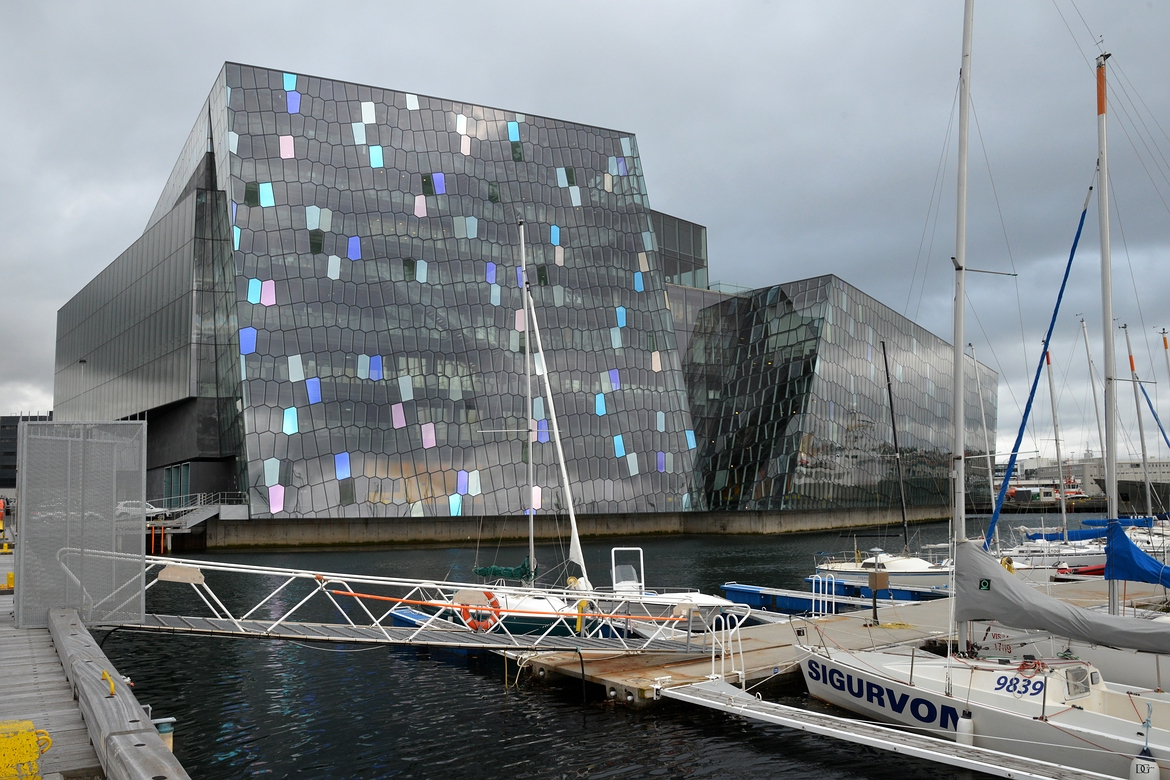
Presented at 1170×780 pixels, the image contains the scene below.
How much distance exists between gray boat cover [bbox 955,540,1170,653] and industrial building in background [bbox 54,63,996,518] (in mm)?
43817

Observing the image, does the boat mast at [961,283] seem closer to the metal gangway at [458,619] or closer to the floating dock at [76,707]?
the metal gangway at [458,619]

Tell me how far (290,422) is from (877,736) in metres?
45.3

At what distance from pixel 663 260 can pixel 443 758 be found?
238 ft

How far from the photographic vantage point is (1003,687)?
13.3 metres

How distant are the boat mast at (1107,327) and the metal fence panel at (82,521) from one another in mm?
15121

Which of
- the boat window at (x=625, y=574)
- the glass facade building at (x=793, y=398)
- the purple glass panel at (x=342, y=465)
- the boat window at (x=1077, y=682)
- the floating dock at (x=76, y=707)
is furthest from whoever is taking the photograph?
the glass facade building at (x=793, y=398)

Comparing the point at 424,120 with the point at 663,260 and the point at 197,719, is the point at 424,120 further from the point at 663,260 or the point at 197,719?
the point at 197,719

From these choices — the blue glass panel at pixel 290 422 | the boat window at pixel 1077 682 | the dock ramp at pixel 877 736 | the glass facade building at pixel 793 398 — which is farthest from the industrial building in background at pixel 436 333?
the boat window at pixel 1077 682

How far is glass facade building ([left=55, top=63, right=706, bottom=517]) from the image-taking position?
5347 cm

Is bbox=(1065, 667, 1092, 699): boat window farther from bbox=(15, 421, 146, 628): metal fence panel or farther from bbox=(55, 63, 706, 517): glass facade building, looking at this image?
bbox=(55, 63, 706, 517): glass facade building

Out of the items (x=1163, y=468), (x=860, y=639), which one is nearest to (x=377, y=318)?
(x=860, y=639)

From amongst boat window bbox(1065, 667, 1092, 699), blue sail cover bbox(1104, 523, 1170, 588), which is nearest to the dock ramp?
boat window bbox(1065, 667, 1092, 699)

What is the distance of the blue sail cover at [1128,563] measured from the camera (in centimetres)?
1451

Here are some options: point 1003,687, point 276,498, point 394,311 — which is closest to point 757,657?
point 1003,687
